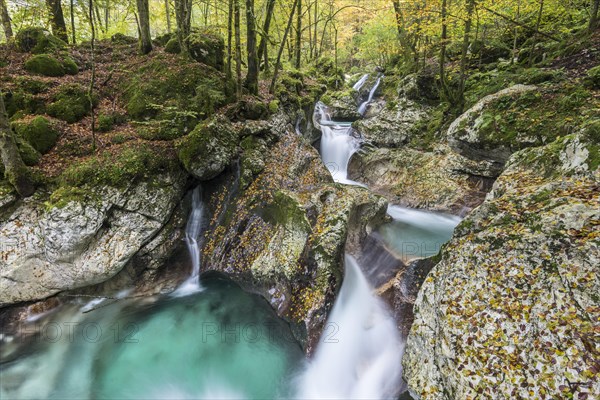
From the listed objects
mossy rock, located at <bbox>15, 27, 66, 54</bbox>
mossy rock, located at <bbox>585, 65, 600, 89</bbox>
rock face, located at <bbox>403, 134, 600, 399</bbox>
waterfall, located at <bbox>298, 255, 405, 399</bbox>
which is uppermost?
mossy rock, located at <bbox>15, 27, 66, 54</bbox>

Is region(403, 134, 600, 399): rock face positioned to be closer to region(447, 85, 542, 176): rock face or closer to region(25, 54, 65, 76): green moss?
region(447, 85, 542, 176): rock face

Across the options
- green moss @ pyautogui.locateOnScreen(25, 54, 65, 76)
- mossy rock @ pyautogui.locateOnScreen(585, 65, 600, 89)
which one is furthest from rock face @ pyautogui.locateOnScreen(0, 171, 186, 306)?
mossy rock @ pyautogui.locateOnScreen(585, 65, 600, 89)

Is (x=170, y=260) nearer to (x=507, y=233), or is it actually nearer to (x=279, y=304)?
(x=279, y=304)

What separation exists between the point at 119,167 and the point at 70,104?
3304mm

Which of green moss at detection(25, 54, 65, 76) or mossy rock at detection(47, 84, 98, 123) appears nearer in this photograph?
mossy rock at detection(47, 84, 98, 123)

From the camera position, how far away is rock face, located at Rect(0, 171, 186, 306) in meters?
6.59

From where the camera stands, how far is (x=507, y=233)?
4.68m

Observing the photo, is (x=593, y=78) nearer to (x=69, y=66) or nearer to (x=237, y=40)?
(x=237, y=40)

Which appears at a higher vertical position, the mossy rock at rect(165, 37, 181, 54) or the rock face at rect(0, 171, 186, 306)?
the mossy rock at rect(165, 37, 181, 54)

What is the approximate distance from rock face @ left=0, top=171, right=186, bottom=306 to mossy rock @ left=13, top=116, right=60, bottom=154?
5.31 ft

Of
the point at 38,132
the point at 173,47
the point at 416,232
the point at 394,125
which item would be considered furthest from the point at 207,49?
the point at 416,232

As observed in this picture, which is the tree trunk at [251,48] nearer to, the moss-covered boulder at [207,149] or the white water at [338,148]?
the moss-covered boulder at [207,149]

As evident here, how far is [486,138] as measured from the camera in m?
8.77

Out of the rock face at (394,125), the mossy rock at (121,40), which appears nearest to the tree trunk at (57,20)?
the mossy rock at (121,40)
